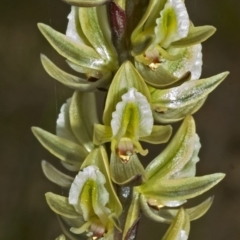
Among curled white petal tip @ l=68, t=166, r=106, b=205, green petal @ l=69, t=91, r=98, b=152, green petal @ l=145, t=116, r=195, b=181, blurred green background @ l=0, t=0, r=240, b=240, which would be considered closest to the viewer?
curled white petal tip @ l=68, t=166, r=106, b=205

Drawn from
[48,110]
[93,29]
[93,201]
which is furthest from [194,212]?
[48,110]

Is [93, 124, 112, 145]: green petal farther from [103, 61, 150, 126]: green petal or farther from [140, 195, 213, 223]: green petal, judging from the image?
[140, 195, 213, 223]: green petal

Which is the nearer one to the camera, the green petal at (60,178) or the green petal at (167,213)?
the green petal at (167,213)

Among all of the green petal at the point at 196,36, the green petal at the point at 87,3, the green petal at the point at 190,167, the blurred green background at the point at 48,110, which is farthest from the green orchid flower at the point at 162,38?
the blurred green background at the point at 48,110

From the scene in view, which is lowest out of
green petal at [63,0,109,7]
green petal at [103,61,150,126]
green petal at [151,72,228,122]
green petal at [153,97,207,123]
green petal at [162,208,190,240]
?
green petal at [162,208,190,240]

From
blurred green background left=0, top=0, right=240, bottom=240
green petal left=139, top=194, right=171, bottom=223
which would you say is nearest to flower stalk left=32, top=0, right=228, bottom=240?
green petal left=139, top=194, right=171, bottom=223

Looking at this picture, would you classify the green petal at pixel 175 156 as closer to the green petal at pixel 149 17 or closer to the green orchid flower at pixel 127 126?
the green orchid flower at pixel 127 126

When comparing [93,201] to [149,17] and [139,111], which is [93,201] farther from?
[149,17]
